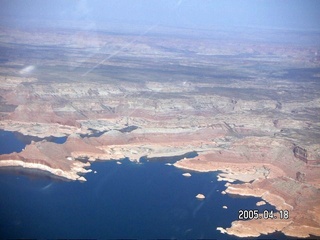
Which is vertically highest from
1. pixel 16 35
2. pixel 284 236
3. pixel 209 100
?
pixel 16 35

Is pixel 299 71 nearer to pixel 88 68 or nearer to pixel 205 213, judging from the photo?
pixel 88 68

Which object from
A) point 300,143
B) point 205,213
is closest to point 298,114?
point 300,143
